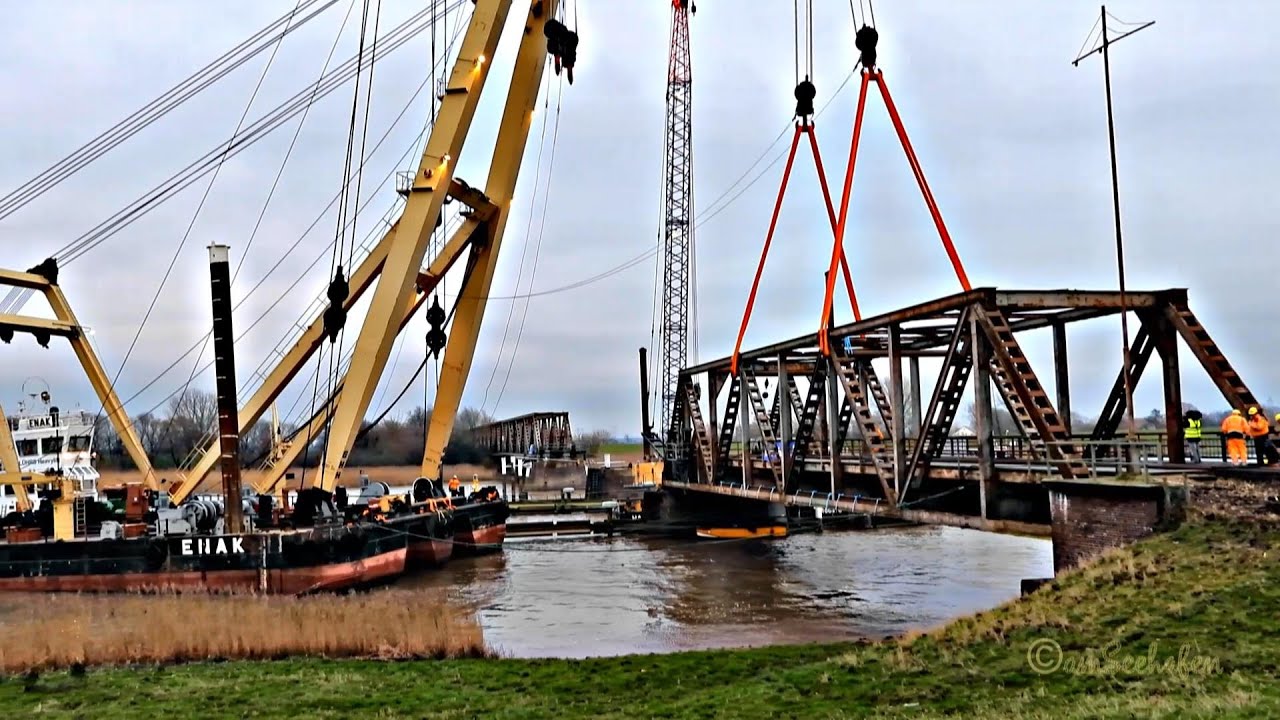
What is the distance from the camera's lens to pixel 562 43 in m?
40.4

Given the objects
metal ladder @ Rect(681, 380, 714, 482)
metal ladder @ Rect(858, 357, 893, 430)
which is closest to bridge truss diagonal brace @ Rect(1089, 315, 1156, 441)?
metal ladder @ Rect(858, 357, 893, 430)

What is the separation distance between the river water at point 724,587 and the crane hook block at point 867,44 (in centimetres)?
1374

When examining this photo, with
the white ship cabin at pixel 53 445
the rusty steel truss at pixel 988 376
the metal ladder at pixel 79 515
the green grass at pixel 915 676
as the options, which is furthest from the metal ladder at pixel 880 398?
the white ship cabin at pixel 53 445

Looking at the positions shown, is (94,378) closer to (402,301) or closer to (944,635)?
(402,301)

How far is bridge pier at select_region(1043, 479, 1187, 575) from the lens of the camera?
15125mm

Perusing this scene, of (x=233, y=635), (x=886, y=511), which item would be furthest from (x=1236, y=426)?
(x=233, y=635)

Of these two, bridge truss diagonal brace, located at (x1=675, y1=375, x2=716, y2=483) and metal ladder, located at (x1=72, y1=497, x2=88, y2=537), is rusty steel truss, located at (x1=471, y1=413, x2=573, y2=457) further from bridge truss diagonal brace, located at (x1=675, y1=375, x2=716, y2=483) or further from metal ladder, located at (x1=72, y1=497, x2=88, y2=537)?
metal ladder, located at (x1=72, y1=497, x2=88, y2=537)

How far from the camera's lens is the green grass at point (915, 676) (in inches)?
398

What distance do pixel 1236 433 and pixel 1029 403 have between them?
508 centimetres

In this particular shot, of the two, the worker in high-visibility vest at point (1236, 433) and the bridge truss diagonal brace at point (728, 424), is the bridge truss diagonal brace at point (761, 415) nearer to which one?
the bridge truss diagonal brace at point (728, 424)

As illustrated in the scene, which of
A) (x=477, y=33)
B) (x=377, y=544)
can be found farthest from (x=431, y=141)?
(x=377, y=544)

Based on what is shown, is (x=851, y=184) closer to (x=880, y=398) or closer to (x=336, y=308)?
(x=880, y=398)

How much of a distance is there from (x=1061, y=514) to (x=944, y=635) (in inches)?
174

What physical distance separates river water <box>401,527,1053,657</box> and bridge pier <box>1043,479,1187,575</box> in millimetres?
6226
